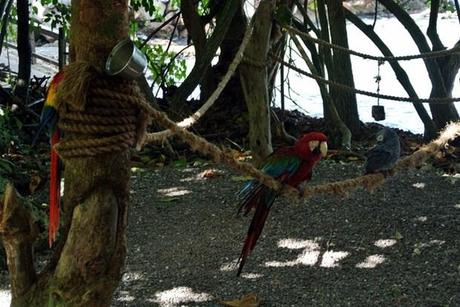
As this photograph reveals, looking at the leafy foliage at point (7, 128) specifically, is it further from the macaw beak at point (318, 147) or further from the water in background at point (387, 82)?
the macaw beak at point (318, 147)

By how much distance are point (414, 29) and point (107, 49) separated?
11.9 feet

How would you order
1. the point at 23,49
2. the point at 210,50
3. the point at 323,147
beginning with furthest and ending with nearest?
1. the point at 23,49
2. the point at 210,50
3. the point at 323,147

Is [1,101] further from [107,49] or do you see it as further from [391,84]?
[391,84]

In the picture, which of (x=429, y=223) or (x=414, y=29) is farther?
(x=414, y=29)

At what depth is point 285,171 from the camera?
188cm

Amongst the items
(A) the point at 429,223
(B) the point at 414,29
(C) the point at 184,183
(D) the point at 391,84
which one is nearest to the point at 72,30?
(A) the point at 429,223

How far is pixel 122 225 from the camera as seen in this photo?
1.41m

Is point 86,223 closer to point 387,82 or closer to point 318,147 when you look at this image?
point 318,147

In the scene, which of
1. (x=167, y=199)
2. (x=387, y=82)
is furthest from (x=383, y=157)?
(x=387, y=82)

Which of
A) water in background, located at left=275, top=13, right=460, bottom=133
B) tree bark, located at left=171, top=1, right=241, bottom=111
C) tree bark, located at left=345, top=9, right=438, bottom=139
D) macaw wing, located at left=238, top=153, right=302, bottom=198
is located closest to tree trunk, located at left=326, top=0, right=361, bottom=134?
tree bark, located at left=345, top=9, right=438, bottom=139

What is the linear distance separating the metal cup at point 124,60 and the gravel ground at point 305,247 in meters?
1.44

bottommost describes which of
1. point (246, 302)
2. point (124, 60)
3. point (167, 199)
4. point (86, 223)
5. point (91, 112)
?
point (246, 302)

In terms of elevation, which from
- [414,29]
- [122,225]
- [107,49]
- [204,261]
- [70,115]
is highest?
[414,29]

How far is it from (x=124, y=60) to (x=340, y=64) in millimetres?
3247
